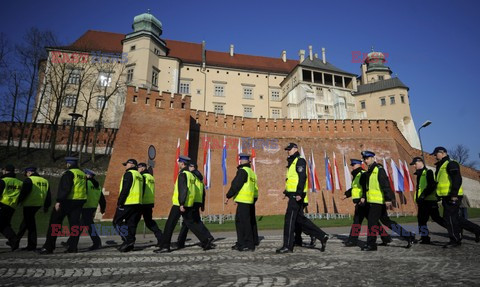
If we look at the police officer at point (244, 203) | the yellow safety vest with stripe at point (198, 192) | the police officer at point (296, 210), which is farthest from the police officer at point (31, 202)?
the police officer at point (296, 210)

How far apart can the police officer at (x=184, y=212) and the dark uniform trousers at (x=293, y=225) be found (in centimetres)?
198

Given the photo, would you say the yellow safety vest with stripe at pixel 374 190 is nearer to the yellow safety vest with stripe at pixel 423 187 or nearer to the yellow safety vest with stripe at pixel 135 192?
the yellow safety vest with stripe at pixel 423 187

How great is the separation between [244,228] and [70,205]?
14.9 ft

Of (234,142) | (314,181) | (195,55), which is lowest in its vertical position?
(314,181)

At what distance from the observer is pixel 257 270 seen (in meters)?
4.52

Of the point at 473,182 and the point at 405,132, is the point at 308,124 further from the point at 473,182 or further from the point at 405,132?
the point at 473,182

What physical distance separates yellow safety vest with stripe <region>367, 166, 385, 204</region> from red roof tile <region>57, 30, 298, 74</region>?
4494cm

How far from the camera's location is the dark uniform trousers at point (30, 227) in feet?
25.3

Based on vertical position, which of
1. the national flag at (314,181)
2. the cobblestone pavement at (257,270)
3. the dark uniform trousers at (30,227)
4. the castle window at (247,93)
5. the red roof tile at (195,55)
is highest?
the red roof tile at (195,55)

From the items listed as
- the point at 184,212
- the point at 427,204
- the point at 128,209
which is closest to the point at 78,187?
the point at 128,209

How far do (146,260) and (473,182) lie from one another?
175 feet

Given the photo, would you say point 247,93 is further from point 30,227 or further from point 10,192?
point 30,227

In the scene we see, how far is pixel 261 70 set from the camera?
51594mm

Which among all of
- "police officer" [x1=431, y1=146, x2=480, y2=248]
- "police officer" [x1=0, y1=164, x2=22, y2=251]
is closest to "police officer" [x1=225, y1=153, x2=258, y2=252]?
"police officer" [x1=431, y1=146, x2=480, y2=248]
